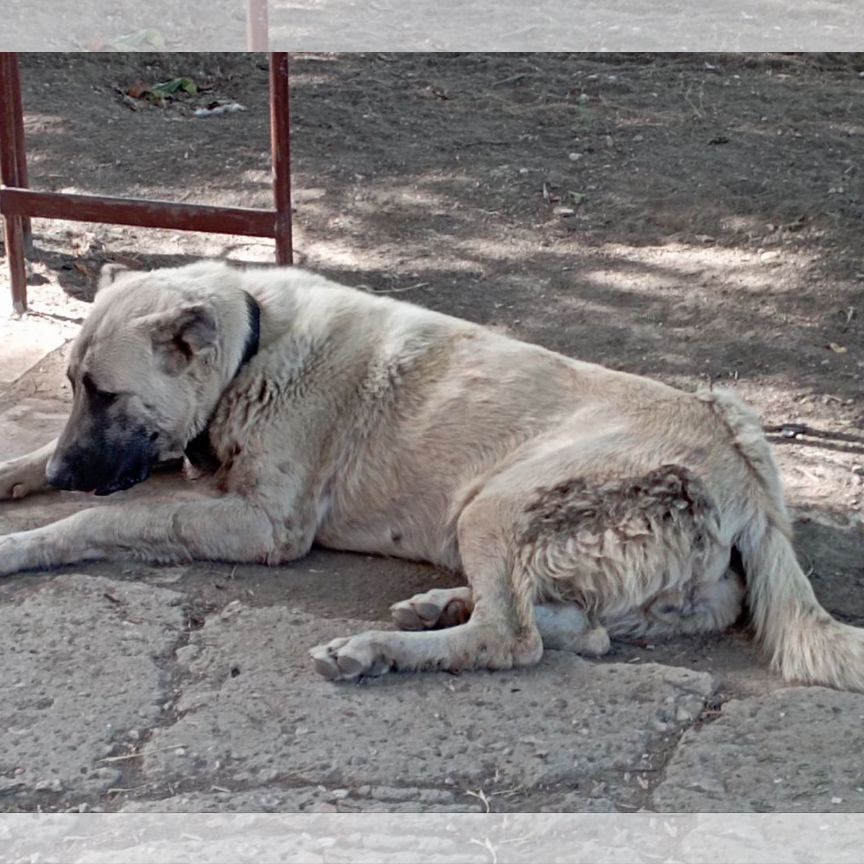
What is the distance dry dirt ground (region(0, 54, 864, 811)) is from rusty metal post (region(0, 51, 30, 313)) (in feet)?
0.61

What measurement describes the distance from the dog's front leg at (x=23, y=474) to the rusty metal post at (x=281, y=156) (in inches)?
66.5

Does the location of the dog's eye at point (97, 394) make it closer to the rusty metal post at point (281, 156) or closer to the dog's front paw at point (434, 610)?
the dog's front paw at point (434, 610)

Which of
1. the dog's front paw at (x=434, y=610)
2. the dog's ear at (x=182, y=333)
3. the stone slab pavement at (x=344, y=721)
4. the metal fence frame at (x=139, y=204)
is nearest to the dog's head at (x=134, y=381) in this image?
the dog's ear at (x=182, y=333)

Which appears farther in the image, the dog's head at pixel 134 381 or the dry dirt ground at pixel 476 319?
the dog's head at pixel 134 381

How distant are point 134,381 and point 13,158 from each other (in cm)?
250

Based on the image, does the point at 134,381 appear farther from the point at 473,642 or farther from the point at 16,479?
the point at 473,642

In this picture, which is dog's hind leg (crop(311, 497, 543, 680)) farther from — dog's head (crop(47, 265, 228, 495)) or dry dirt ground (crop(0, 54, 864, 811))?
dog's head (crop(47, 265, 228, 495))

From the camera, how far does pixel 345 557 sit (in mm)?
4551

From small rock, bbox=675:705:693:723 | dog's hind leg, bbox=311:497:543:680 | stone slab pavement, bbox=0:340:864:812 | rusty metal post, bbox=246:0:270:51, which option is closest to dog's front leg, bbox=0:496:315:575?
stone slab pavement, bbox=0:340:864:812

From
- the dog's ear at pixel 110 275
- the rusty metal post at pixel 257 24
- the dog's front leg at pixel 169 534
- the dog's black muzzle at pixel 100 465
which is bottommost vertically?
the dog's front leg at pixel 169 534

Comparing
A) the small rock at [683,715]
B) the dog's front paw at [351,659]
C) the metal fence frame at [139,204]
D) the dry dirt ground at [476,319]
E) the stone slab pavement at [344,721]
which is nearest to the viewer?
the stone slab pavement at [344,721]

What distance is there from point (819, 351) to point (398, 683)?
3.07 meters

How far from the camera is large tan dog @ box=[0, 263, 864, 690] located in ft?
12.9

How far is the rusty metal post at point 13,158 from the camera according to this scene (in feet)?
20.9
